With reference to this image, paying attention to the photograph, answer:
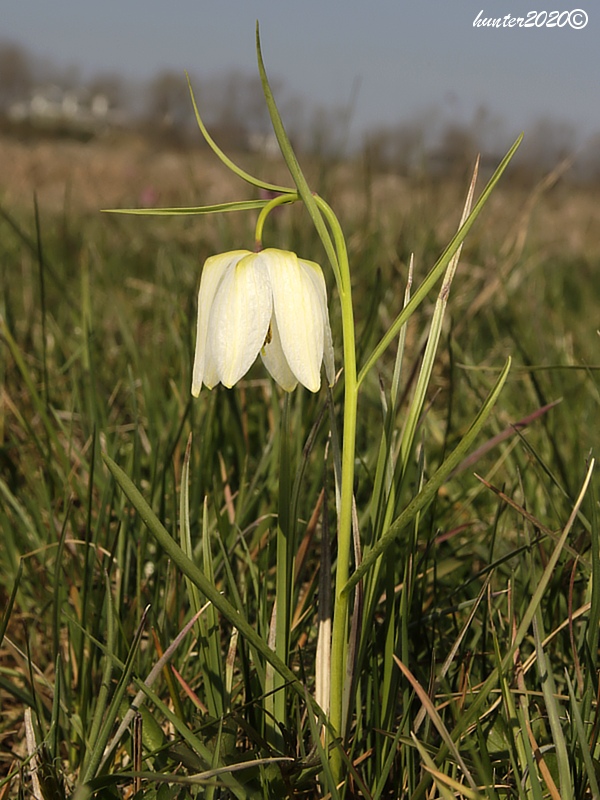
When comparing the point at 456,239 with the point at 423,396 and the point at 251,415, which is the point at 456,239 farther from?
the point at 251,415

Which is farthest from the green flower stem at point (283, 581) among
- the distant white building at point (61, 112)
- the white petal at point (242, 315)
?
the distant white building at point (61, 112)

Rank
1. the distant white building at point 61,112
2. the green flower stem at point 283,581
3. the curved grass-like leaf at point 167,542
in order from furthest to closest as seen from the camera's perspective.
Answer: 1. the distant white building at point 61,112
2. the green flower stem at point 283,581
3. the curved grass-like leaf at point 167,542

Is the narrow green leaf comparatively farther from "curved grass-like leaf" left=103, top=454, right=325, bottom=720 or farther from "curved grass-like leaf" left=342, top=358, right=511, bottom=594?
"curved grass-like leaf" left=103, top=454, right=325, bottom=720

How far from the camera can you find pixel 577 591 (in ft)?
3.49

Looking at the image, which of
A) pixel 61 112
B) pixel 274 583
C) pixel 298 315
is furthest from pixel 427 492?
pixel 61 112

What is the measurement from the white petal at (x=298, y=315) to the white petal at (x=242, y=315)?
0.01 m

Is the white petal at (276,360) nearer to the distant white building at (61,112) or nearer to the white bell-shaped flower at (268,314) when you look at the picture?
the white bell-shaped flower at (268,314)

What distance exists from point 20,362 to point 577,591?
2.81 ft

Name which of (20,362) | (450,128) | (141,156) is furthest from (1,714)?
(141,156)

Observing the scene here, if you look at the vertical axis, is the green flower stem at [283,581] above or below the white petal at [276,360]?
below

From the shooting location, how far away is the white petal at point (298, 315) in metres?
0.70

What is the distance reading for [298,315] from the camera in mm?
698

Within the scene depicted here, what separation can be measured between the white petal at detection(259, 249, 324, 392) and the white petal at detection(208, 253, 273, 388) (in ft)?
→ 0.04

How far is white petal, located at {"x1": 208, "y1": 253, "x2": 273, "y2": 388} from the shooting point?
700 millimetres
